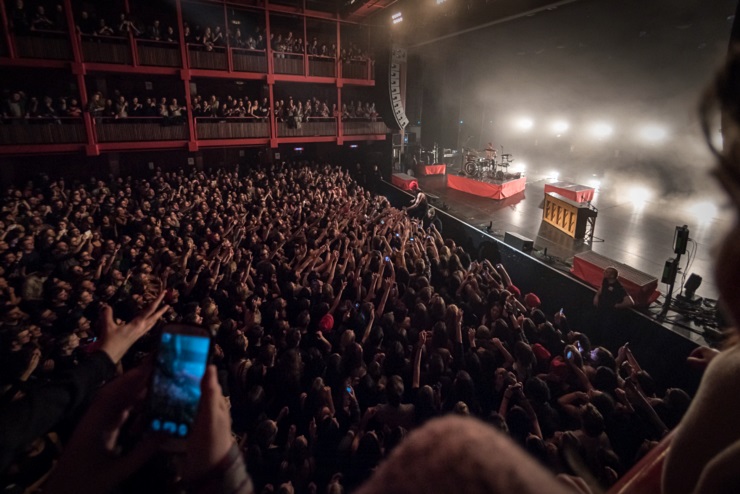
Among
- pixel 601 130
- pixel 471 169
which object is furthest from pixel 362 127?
pixel 601 130

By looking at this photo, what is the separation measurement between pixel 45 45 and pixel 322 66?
9892 mm

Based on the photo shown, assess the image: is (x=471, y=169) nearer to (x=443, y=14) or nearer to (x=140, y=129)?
(x=443, y=14)

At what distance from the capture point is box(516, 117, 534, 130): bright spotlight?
2441 cm

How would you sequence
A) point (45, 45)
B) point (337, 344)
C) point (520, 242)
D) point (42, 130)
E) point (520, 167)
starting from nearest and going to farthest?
point (337, 344), point (520, 242), point (45, 45), point (42, 130), point (520, 167)

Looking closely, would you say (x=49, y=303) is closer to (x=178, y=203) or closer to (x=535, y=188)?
(x=178, y=203)

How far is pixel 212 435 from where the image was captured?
1077 millimetres

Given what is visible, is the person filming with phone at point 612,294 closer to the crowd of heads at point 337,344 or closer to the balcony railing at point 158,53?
the crowd of heads at point 337,344

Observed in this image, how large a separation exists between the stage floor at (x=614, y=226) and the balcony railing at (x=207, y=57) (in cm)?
1028

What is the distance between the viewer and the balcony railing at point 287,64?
16281 millimetres

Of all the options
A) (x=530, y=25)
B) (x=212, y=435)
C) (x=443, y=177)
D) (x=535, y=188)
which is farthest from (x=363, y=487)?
(x=443, y=177)

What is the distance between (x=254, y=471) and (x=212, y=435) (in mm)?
2460

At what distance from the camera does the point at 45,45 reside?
12.1m

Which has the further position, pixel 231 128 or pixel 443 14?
pixel 231 128

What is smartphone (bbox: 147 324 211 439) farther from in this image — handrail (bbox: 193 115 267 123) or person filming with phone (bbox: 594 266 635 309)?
handrail (bbox: 193 115 267 123)
